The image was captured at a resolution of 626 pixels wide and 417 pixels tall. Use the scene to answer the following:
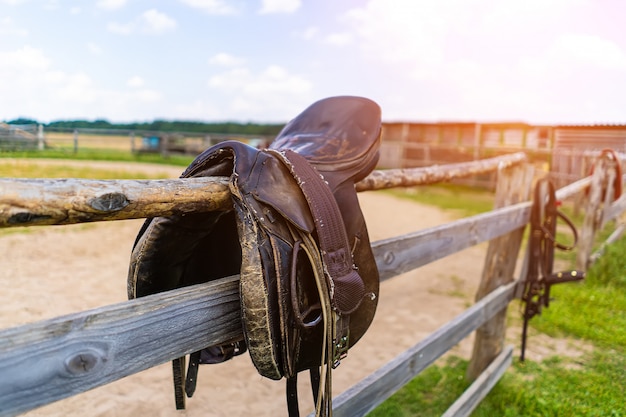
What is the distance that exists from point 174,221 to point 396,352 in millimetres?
2605

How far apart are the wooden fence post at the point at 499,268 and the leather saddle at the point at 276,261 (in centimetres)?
170

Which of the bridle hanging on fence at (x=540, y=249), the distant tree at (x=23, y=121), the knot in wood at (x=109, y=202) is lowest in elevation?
the bridle hanging on fence at (x=540, y=249)

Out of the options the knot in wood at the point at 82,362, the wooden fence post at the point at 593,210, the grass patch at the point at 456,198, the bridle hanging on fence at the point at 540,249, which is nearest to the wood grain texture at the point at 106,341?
the knot in wood at the point at 82,362

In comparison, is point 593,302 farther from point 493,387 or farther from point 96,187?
point 96,187

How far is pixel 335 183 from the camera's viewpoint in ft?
4.43

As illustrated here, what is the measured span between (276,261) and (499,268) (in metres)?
2.17

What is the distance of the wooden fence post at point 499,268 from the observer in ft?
9.04

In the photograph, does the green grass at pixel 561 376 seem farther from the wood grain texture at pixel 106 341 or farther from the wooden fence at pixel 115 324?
the wood grain texture at pixel 106 341

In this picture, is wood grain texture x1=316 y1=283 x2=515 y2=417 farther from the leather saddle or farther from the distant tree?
the distant tree

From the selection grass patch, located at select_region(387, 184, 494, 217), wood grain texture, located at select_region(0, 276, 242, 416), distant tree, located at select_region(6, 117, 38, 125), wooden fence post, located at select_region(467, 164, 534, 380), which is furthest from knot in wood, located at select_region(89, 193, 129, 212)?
grass patch, located at select_region(387, 184, 494, 217)

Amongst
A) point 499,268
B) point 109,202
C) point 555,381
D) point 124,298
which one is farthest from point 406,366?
point 124,298

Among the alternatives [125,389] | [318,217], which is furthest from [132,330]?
Answer: [125,389]

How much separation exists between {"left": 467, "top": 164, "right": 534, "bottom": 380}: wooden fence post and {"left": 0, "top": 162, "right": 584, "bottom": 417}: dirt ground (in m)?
0.56

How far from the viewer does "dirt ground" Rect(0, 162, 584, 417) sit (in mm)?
2470
